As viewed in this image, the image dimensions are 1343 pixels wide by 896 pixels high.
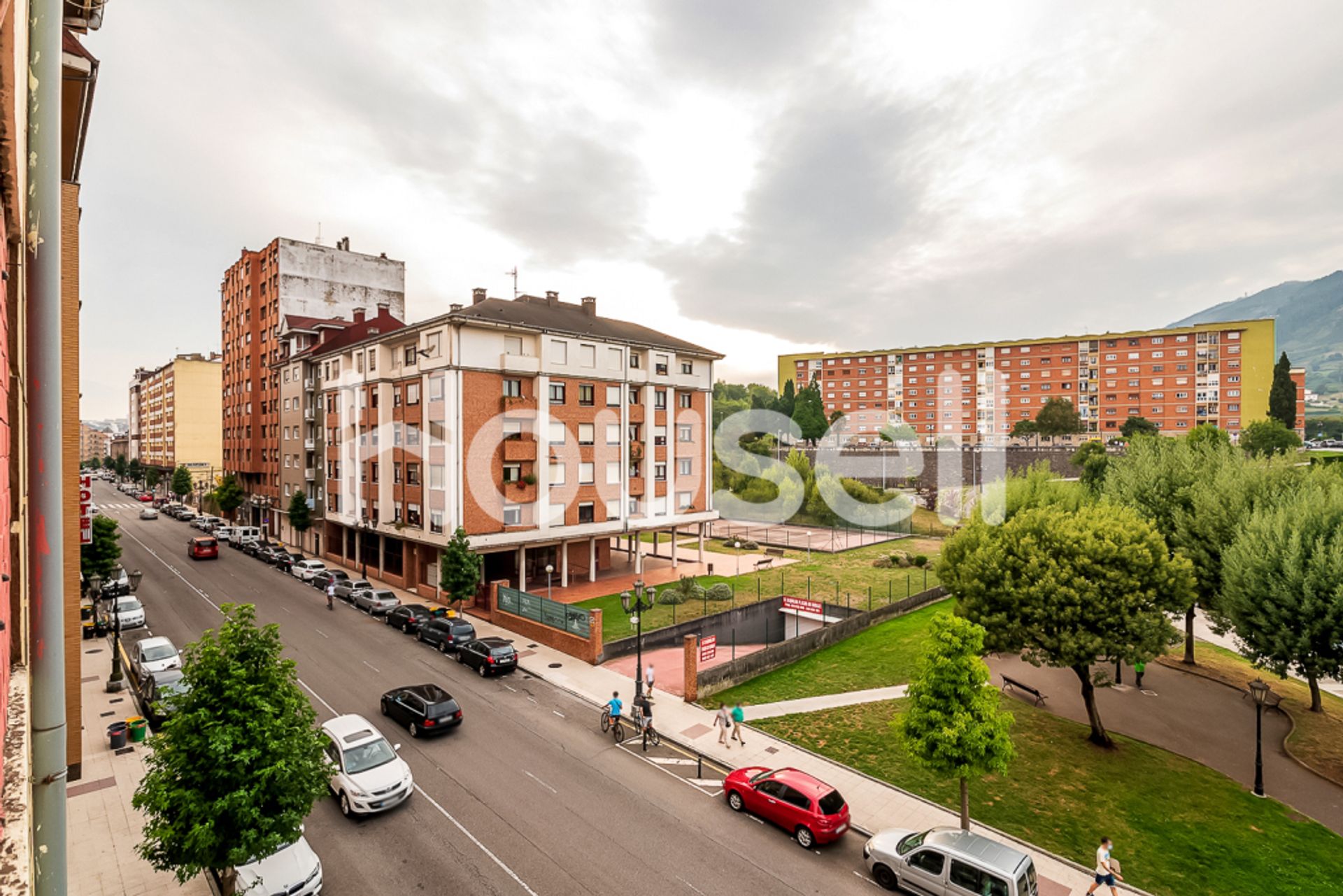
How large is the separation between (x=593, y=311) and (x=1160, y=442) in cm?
3469

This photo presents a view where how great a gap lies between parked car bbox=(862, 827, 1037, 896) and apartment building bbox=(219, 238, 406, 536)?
A: 5649 centimetres

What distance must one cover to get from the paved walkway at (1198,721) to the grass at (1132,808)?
39.0 inches

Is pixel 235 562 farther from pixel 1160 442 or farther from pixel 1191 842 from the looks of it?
pixel 1160 442

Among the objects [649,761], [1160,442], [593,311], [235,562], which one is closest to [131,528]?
[235,562]

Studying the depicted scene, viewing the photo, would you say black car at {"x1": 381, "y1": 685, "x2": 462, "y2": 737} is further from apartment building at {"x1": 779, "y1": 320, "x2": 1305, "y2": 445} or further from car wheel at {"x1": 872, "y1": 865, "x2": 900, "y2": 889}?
apartment building at {"x1": 779, "y1": 320, "x2": 1305, "y2": 445}

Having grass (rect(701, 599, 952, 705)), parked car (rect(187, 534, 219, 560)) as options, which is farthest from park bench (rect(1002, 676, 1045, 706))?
parked car (rect(187, 534, 219, 560))

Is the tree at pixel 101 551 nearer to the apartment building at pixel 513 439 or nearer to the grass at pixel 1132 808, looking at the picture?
the apartment building at pixel 513 439

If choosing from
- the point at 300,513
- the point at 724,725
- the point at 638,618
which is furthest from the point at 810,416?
the point at 724,725

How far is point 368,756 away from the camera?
15.9 metres

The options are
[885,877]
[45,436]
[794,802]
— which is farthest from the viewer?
[794,802]

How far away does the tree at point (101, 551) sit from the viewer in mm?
31938

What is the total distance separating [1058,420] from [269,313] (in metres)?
106

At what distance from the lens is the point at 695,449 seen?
4788 cm

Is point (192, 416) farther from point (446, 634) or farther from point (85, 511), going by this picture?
point (446, 634)
